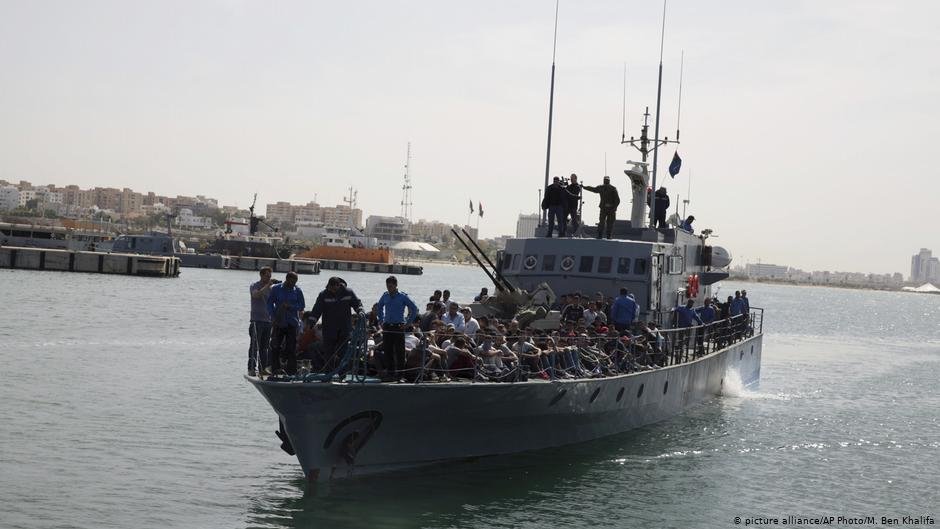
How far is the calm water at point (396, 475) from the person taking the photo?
669 inches

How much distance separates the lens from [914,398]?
37531mm

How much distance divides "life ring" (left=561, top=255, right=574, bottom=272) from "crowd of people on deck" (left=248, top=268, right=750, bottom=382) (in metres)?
3.68

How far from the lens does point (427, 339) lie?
57.9 feet

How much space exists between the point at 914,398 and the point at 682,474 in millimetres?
19357

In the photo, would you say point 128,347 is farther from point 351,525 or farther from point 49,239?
point 49,239

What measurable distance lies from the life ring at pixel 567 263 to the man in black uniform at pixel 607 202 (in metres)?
1.14

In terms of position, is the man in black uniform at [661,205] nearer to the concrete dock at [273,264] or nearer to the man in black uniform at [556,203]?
the man in black uniform at [556,203]

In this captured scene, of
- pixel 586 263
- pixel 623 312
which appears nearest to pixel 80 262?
pixel 586 263

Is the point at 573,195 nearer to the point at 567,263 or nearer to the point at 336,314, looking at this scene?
the point at 567,263

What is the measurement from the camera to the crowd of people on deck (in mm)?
16750

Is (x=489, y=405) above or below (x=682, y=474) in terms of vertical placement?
above

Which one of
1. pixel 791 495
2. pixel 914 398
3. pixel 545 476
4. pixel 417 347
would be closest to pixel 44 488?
pixel 417 347

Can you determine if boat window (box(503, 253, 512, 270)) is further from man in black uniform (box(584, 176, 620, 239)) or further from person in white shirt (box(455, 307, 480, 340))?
person in white shirt (box(455, 307, 480, 340))

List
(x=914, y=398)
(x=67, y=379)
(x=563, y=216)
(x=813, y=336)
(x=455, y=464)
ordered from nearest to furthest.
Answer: (x=455, y=464), (x=563, y=216), (x=67, y=379), (x=914, y=398), (x=813, y=336)
